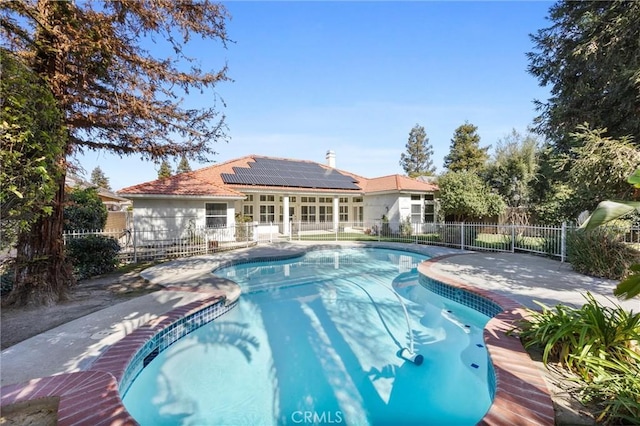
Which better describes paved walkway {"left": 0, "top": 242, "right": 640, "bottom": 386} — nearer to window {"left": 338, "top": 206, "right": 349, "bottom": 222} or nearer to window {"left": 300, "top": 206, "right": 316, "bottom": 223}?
window {"left": 300, "top": 206, "right": 316, "bottom": 223}

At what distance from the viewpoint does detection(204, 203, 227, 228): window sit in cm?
1722

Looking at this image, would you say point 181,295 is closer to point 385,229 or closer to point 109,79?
point 109,79

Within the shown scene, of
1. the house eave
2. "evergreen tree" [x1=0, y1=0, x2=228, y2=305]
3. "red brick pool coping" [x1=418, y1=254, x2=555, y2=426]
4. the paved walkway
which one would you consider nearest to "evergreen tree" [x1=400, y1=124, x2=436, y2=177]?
the house eave

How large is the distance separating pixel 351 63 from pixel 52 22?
34.1 ft

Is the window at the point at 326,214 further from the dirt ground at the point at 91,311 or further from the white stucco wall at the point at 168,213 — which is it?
the dirt ground at the point at 91,311

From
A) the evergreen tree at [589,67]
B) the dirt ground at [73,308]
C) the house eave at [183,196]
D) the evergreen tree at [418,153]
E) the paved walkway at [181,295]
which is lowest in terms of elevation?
the dirt ground at [73,308]

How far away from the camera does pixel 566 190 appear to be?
712 inches

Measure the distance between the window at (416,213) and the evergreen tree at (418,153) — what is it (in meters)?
37.0

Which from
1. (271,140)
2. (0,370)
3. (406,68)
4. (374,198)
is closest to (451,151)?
(374,198)

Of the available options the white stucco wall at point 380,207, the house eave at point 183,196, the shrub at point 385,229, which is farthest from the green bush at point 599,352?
the white stucco wall at point 380,207

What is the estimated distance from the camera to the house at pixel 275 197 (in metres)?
16.1

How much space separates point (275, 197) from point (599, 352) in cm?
2087

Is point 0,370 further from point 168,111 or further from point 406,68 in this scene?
point 406,68

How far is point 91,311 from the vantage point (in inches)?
236
